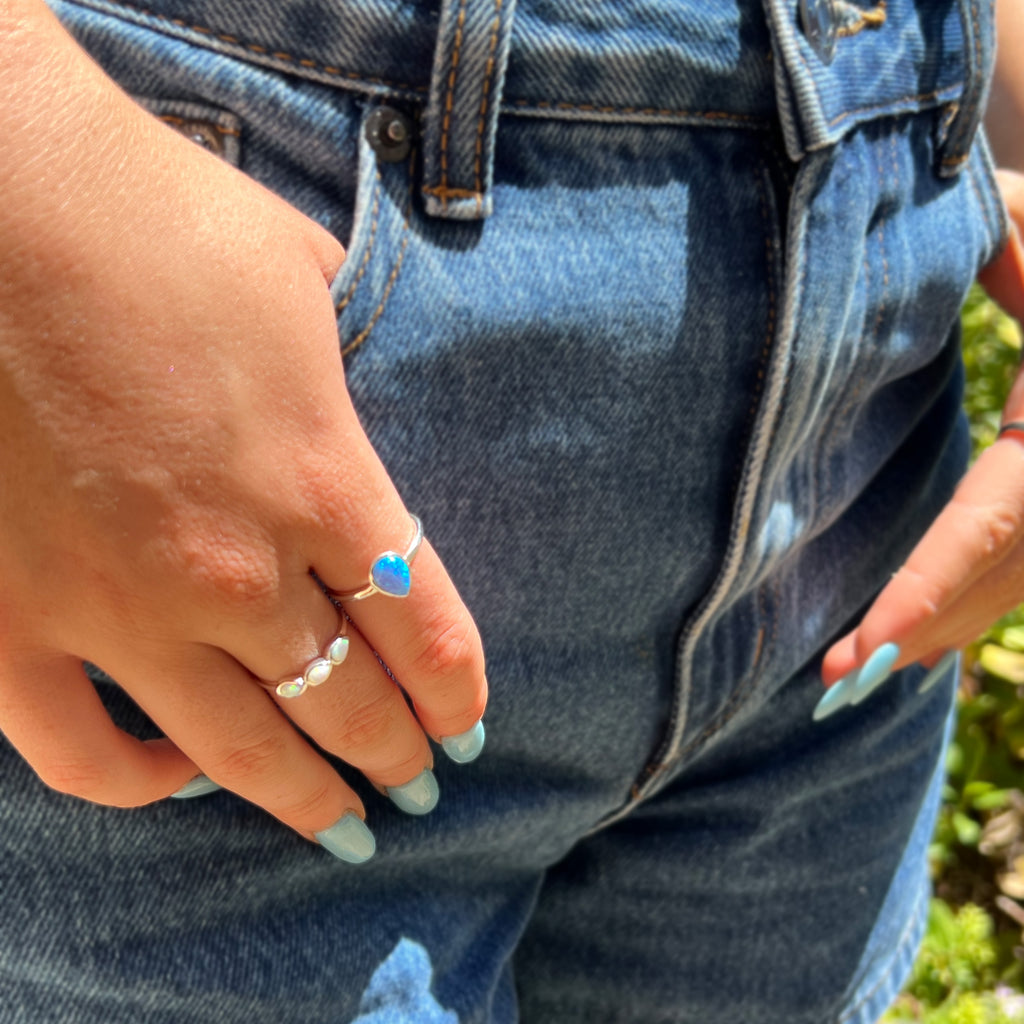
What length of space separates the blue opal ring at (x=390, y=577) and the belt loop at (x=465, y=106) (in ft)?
0.70

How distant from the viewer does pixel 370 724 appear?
58 cm

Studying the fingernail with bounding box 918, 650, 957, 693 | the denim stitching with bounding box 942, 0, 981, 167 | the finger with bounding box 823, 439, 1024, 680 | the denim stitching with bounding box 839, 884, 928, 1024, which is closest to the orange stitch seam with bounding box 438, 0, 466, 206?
the denim stitching with bounding box 942, 0, 981, 167

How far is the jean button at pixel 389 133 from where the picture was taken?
562mm

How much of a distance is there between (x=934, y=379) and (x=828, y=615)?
265 millimetres

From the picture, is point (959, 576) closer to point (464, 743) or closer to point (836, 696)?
point (836, 696)

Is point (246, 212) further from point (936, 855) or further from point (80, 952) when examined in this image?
point (936, 855)

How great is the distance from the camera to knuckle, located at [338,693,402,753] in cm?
57

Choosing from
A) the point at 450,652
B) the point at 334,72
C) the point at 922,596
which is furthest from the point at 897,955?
the point at 334,72

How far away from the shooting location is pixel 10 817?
604 mm

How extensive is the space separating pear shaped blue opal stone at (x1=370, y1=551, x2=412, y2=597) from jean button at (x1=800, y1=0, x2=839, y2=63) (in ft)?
1.49

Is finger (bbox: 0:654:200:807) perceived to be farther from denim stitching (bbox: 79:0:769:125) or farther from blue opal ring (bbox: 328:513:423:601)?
denim stitching (bbox: 79:0:769:125)

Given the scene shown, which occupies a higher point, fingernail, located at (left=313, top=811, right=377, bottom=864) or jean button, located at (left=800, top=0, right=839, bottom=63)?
jean button, located at (left=800, top=0, right=839, bottom=63)

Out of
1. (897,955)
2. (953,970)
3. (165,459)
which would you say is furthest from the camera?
(953,970)

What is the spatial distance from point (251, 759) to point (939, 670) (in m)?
0.75
